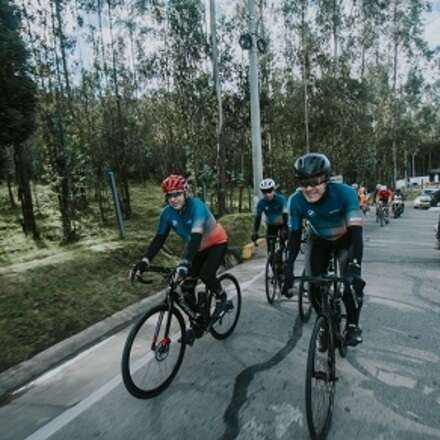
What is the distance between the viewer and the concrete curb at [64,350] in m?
4.57

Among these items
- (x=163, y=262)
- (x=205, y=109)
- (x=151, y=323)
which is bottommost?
(x=163, y=262)

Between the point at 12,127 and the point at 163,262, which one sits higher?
the point at 12,127

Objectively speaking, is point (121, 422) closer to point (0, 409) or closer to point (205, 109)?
point (0, 409)

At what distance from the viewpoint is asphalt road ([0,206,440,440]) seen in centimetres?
347

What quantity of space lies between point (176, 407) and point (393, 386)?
1981 millimetres

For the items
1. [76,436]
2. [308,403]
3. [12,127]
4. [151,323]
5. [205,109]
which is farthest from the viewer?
[205,109]

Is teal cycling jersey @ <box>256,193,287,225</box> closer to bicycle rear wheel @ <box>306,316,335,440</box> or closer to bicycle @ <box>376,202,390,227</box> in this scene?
bicycle rear wheel @ <box>306,316,335,440</box>

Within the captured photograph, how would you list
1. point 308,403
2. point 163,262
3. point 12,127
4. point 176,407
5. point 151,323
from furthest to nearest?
1. point 163,262
2. point 12,127
3. point 151,323
4. point 176,407
5. point 308,403

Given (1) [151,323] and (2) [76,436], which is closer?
(2) [76,436]

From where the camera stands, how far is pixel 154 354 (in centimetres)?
429

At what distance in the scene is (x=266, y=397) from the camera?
391 centimetres

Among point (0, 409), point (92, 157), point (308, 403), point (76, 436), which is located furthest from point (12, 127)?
point (92, 157)

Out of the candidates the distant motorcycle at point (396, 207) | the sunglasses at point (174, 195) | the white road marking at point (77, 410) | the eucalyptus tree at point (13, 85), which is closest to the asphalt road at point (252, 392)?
the white road marking at point (77, 410)

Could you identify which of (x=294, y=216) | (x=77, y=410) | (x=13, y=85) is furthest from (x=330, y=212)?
(x=13, y=85)
